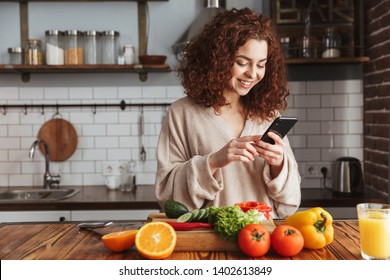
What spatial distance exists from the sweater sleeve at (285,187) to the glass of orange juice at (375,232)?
1.94ft

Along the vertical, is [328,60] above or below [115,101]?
above

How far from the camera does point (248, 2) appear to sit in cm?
413

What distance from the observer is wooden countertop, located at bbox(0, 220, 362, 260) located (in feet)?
5.40

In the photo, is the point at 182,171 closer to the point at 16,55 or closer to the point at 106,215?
the point at 106,215

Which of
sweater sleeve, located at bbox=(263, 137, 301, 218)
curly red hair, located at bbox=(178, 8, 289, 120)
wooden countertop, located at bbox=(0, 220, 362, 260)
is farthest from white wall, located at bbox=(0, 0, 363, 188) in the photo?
wooden countertop, located at bbox=(0, 220, 362, 260)

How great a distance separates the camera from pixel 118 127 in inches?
164

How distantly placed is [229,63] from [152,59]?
5.74 ft

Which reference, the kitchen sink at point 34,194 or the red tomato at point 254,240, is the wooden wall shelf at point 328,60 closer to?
the kitchen sink at point 34,194

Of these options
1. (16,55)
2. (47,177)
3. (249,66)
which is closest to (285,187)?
(249,66)

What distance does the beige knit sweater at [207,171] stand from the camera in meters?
2.19

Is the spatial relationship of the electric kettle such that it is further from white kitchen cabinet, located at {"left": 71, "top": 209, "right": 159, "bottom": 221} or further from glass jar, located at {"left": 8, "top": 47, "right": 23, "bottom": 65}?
glass jar, located at {"left": 8, "top": 47, "right": 23, "bottom": 65}

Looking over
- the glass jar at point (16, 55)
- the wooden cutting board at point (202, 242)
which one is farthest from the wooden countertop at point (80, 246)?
the glass jar at point (16, 55)
